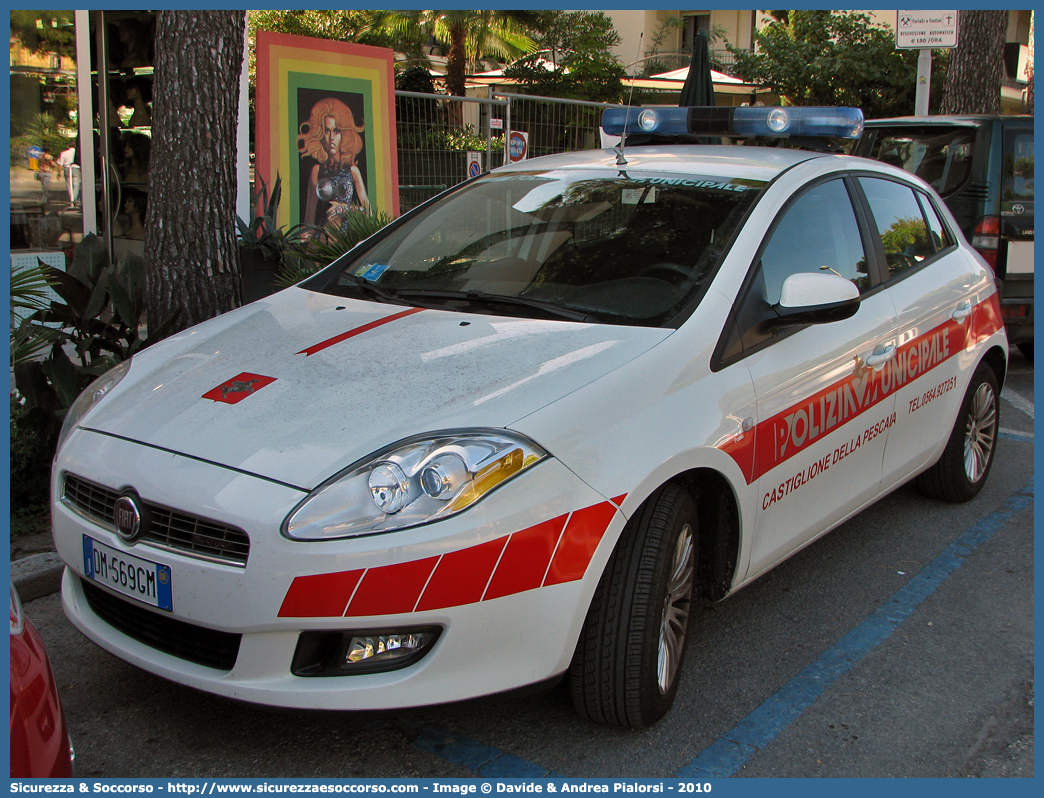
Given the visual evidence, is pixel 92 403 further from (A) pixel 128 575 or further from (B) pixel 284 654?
(B) pixel 284 654

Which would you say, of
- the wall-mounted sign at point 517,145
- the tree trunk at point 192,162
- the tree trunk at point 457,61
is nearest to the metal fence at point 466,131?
the wall-mounted sign at point 517,145

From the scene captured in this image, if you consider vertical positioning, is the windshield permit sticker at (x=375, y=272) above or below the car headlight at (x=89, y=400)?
above

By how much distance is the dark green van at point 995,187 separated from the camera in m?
7.03

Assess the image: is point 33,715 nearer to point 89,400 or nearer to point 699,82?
point 89,400

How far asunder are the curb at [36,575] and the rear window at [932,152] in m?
6.23

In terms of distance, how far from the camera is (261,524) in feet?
7.49

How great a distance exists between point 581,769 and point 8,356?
2968 mm

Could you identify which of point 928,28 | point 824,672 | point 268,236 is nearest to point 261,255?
point 268,236

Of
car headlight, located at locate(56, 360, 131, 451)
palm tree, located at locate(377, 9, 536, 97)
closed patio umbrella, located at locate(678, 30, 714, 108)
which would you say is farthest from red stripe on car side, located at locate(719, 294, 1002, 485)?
palm tree, located at locate(377, 9, 536, 97)

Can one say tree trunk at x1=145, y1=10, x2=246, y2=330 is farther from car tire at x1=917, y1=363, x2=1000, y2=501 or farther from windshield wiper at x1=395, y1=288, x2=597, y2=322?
car tire at x1=917, y1=363, x2=1000, y2=501

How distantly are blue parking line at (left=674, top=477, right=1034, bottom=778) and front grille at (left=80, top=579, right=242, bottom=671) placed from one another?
1.24m

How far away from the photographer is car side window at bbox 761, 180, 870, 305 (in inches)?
130

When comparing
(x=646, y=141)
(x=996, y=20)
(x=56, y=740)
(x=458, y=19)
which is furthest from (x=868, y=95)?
(x=56, y=740)

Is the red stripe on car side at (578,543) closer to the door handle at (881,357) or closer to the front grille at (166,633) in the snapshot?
the front grille at (166,633)
